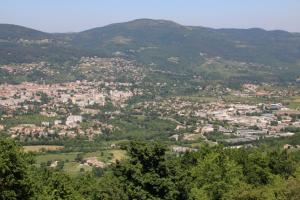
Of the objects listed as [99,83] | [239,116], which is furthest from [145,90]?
[239,116]

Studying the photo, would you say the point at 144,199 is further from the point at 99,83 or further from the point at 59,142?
the point at 99,83

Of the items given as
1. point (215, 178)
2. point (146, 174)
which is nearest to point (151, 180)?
point (146, 174)

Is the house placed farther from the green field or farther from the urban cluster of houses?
the green field

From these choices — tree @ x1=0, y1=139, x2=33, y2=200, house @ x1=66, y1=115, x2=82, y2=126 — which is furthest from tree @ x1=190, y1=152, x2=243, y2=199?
house @ x1=66, y1=115, x2=82, y2=126

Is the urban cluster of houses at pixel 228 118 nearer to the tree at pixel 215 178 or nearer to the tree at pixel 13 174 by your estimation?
the tree at pixel 215 178

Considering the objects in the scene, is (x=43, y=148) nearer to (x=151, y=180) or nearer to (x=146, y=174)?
(x=146, y=174)

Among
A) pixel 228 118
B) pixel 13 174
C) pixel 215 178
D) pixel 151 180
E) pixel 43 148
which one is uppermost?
pixel 13 174

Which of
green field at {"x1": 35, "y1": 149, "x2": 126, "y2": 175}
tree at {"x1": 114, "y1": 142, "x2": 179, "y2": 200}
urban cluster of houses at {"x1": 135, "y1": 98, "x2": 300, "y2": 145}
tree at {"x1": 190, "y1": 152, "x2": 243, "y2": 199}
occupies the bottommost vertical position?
urban cluster of houses at {"x1": 135, "y1": 98, "x2": 300, "y2": 145}

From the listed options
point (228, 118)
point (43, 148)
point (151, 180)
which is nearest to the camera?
point (151, 180)
